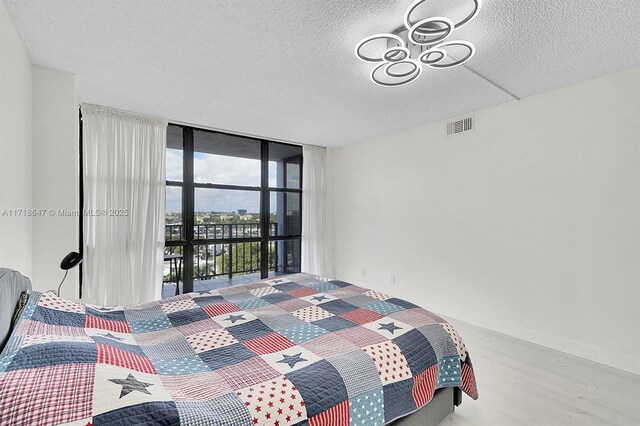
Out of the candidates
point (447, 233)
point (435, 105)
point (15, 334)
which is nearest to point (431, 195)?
point (447, 233)

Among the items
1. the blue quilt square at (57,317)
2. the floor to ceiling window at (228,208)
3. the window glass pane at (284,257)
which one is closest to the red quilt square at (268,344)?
the blue quilt square at (57,317)

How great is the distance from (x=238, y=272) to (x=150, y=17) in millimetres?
3556

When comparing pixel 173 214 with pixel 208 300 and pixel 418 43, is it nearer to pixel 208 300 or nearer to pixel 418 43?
pixel 208 300

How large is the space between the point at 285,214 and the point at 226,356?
368 cm

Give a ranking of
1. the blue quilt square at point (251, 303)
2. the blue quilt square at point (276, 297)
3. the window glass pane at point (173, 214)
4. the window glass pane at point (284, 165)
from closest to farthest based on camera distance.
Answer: the blue quilt square at point (251, 303)
the blue quilt square at point (276, 297)
the window glass pane at point (173, 214)
the window glass pane at point (284, 165)

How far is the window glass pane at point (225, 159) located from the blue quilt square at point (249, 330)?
2812 mm

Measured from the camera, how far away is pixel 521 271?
10.1ft

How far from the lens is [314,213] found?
5168mm

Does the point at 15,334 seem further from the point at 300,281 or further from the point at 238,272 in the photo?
the point at 238,272

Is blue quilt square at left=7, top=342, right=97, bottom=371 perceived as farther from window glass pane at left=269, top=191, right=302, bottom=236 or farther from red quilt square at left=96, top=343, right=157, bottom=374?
window glass pane at left=269, top=191, right=302, bottom=236

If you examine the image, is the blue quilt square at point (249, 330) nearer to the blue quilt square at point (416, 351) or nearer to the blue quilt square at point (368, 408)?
the blue quilt square at point (368, 408)

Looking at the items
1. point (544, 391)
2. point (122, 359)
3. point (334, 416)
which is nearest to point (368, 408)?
point (334, 416)

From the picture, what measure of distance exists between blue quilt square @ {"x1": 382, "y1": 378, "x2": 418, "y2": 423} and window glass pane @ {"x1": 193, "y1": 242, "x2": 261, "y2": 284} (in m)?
3.35

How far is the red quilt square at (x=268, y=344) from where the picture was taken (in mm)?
1503
